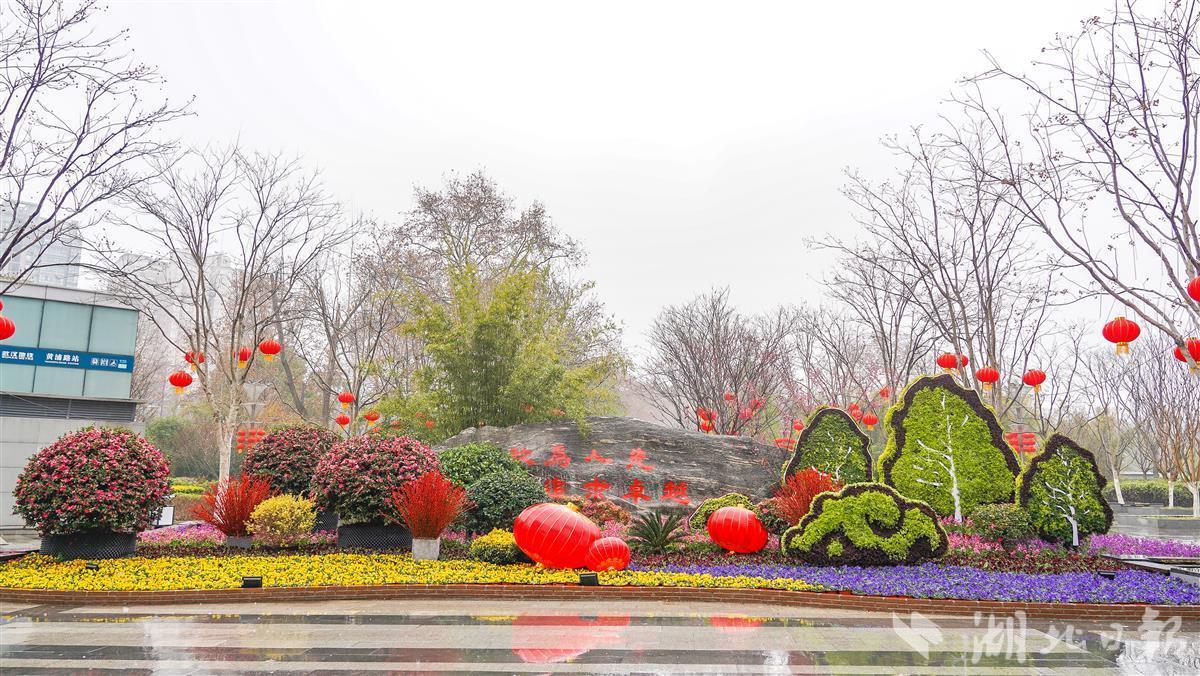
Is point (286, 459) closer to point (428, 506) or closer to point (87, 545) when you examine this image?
point (87, 545)

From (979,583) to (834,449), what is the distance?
4660mm

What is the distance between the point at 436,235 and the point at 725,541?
14.5m

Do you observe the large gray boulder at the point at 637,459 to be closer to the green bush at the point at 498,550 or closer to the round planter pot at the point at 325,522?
the round planter pot at the point at 325,522

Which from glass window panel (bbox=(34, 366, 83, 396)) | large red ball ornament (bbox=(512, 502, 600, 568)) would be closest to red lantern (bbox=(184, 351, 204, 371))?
glass window panel (bbox=(34, 366, 83, 396))

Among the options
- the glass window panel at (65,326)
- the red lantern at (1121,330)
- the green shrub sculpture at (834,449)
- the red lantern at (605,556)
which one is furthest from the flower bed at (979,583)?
the glass window panel at (65,326)

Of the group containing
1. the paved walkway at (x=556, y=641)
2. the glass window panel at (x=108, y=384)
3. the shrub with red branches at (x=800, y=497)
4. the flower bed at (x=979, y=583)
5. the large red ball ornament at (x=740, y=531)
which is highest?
the glass window panel at (x=108, y=384)

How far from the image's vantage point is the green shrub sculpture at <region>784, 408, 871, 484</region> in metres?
12.3

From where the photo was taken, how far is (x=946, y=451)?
11.1 meters

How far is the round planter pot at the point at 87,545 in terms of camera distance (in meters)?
9.49

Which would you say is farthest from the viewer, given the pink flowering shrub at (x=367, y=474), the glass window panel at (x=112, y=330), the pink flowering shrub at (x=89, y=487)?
the glass window panel at (x=112, y=330)

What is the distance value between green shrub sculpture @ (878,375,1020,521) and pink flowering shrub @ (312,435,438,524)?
271 inches

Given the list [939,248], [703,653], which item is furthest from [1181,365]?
[703,653]

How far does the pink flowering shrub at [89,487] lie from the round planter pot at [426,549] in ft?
12.2

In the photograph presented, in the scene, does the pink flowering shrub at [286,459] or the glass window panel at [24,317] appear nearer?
the pink flowering shrub at [286,459]
